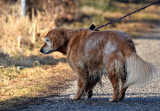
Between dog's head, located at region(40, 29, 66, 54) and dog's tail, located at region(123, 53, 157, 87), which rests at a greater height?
dog's head, located at region(40, 29, 66, 54)

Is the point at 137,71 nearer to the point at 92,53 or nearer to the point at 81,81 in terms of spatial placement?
the point at 92,53

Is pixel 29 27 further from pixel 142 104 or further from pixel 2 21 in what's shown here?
pixel 142 104

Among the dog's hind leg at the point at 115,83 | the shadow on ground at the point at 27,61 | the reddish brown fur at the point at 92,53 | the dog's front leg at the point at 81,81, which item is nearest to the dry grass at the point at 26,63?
the shadow on ground at the point at 27,61

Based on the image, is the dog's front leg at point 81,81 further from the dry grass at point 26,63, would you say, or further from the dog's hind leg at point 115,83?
the dry grass at point 26,63

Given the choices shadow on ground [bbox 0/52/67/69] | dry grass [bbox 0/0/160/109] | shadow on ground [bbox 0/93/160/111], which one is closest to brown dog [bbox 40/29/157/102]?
shadow on ground [bbox 0/93/160/111]

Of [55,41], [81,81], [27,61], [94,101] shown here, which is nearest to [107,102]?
[94,101]

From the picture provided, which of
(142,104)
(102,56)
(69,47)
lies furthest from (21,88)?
(142,104)

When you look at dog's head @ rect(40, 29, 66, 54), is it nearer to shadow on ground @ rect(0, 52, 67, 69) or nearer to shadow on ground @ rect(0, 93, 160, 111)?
shadow on ground @ rect(0, 93, 160, 111)

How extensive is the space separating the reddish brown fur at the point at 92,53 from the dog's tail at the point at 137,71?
0.12m

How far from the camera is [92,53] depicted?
5.90m

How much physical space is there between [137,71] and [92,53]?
881 mm

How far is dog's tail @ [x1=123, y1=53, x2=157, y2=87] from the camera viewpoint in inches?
217

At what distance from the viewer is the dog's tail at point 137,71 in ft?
18.1

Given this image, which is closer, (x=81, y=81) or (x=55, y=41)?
(x=81, y=81)
